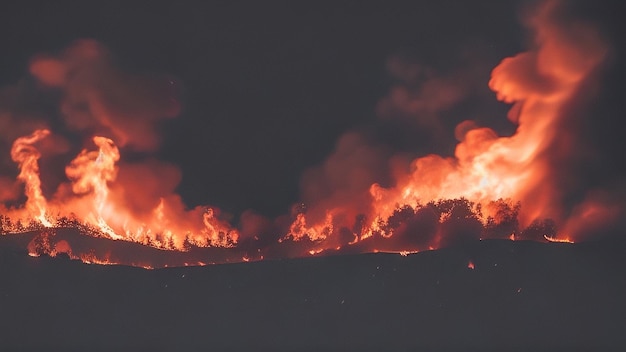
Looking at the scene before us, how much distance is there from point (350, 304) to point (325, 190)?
1676 millimetres

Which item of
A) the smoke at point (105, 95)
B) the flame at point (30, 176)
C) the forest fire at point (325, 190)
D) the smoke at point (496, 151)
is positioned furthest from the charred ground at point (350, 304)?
the smoke at point (105, 95)

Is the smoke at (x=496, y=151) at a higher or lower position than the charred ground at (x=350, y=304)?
higher

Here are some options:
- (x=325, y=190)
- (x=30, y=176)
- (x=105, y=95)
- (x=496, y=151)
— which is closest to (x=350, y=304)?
(x=325, y=190)

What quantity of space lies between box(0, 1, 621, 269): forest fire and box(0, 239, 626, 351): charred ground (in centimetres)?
37

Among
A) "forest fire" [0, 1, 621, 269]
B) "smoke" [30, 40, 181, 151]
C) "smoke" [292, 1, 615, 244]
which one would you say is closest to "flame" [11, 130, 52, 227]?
"forest fire" [0, 1, 621, 269]

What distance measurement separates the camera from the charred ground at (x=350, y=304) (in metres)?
11.7

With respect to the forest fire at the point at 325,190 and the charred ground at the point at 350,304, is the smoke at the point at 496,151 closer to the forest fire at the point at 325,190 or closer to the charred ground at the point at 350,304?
the forest fire at the point at 325,190

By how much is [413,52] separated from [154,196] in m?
4.21

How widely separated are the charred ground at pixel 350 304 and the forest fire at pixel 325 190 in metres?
0.37

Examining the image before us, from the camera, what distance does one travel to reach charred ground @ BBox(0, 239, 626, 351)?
1167 cm

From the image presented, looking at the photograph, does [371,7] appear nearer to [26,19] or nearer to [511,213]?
[511,213]

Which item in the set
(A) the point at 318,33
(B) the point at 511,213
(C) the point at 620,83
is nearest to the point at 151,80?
(A) the point at 318,33

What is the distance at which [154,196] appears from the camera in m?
12.8

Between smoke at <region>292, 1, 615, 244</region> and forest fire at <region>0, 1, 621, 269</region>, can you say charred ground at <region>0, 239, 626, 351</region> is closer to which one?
forest fire at <region>0, 1, 621, 269</region>
